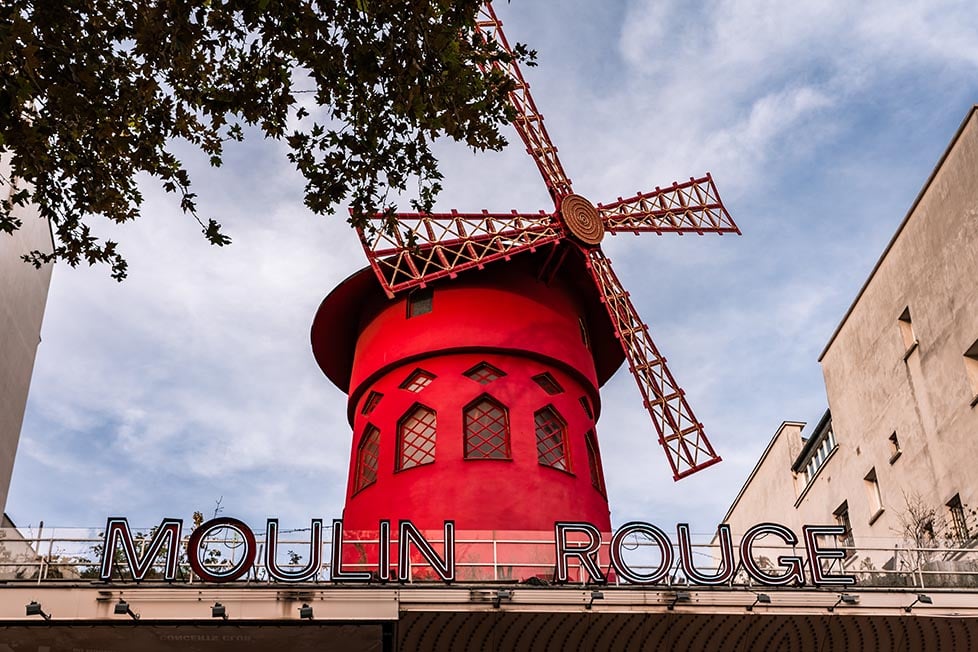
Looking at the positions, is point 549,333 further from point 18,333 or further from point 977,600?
point 18,333

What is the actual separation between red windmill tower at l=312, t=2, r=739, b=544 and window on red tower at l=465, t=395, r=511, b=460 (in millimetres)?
19

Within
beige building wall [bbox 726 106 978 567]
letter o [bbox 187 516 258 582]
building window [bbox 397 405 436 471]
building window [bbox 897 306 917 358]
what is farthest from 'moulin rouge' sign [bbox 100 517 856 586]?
building window [bbox 897 306 917 358]

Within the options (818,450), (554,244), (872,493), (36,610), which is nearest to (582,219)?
(554,244)

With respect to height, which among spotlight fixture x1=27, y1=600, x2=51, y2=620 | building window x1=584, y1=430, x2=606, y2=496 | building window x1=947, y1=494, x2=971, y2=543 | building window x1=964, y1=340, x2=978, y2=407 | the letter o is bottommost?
spotlight fixture x1=27, y1=600, x2=51, y2=620

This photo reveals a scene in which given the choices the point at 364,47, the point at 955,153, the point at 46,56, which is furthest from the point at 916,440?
the point at 46,56

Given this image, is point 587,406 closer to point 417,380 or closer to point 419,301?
point 417,380

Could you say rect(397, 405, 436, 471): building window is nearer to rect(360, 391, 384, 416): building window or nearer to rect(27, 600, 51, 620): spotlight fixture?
rect(360, 391, 384, 416): building window

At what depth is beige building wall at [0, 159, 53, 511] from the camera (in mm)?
14305

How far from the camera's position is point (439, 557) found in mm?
10445

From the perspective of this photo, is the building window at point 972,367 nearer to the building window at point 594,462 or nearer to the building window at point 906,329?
the building window at point 906,329

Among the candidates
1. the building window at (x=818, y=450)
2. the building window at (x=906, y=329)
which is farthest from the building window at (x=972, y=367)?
the building window at (x=818, y=450)

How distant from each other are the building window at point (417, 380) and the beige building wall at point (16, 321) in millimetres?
5136

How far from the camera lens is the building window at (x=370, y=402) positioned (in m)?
14.2

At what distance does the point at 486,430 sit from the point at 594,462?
5.58 ft
